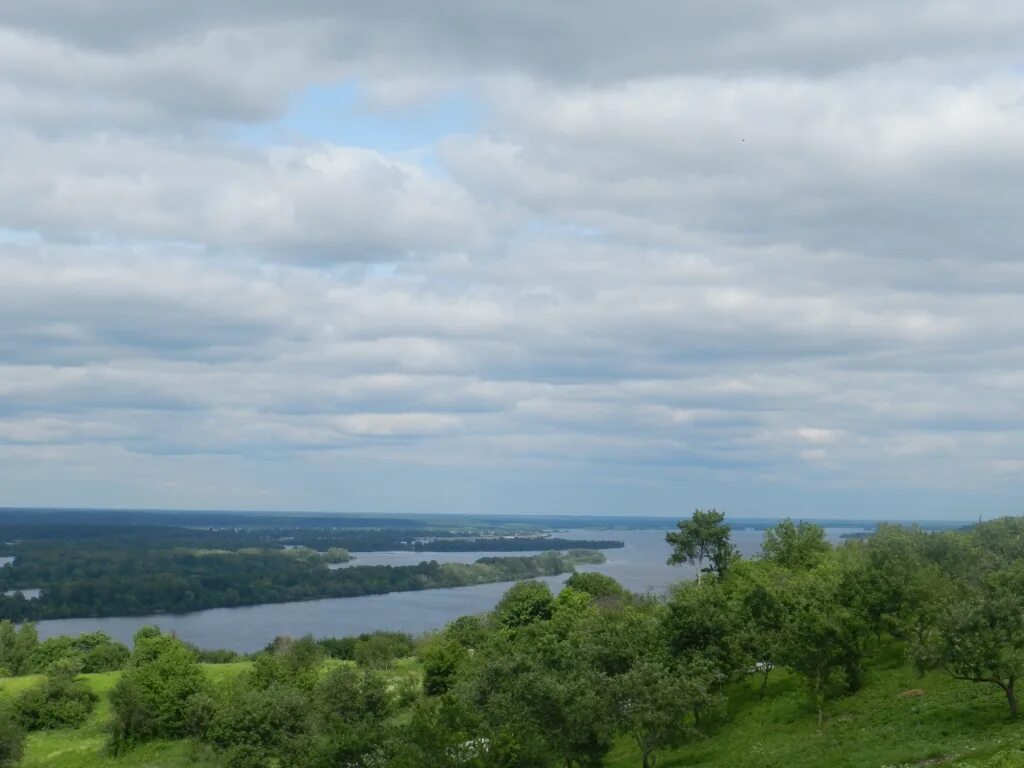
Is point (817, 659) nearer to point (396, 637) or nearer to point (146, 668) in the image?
point (146, 668)

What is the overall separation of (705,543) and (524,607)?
A: 16.7m

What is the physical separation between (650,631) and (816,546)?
27515mm

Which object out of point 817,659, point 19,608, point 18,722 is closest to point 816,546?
point 817,659

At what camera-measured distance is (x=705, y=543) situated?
7962cm

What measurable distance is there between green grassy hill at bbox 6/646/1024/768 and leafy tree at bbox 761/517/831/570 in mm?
18642

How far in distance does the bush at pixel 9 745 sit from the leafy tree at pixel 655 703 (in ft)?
133

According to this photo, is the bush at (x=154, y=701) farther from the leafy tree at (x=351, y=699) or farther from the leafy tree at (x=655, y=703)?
the leafy tree at (x=655, y=703)

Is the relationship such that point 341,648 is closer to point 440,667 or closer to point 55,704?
point 55,704

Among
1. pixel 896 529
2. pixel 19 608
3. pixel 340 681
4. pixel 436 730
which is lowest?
pixel 19 608

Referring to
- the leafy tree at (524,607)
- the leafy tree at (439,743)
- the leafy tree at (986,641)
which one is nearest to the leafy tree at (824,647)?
the leafy tree at (986,641)

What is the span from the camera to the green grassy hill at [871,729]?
31.7m

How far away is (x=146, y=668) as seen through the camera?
69.2 metres

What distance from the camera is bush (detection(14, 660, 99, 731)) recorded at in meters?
71.2

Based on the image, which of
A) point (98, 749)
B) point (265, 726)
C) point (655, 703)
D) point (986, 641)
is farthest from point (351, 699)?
point (986, 641)
